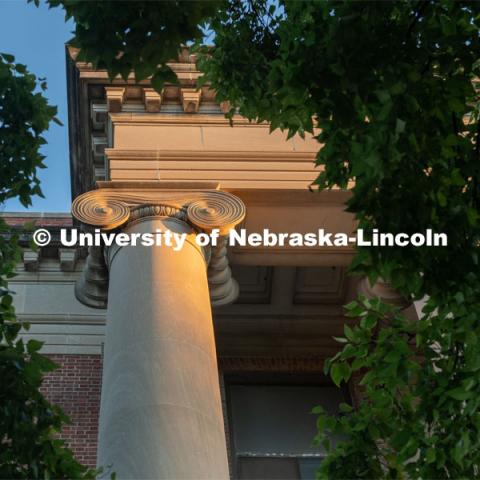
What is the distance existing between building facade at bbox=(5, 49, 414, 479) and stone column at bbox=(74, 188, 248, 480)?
20 millimetres

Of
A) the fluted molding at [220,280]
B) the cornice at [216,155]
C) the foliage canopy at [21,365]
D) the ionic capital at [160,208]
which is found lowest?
the foliage canopy at [21,365]

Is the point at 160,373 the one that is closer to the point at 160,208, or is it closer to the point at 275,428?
the point at 160,208

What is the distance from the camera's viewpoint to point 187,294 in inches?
522

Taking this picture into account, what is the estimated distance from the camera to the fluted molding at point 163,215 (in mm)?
15141

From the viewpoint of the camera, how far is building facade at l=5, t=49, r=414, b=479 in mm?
11531

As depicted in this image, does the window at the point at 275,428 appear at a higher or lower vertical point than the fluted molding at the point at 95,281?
lower

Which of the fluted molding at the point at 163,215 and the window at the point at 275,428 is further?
the window at the point at 275,428

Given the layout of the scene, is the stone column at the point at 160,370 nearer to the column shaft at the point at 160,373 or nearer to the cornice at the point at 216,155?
the column shaft at the point at 160,373

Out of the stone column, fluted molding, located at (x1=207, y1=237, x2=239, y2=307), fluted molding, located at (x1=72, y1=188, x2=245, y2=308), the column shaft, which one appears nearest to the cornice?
fluted molding, located at (x1=72, y1=188, x2=245, y2=308)

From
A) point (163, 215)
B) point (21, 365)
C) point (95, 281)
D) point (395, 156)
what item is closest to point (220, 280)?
point (163, 215)

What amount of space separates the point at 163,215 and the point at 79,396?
18.9 ft

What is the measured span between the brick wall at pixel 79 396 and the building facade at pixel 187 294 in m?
0.03

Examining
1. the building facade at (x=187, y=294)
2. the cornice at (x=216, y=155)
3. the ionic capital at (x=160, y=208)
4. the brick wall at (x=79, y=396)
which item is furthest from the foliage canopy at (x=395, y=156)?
the brick wall at (x=79, y=396)

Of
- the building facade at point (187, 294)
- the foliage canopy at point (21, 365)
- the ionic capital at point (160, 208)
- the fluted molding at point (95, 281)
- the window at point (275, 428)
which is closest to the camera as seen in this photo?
the foliage canopy at point (21, 365)
